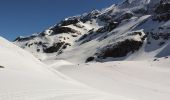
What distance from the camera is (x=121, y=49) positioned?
83250mm

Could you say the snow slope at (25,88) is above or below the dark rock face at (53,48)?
below

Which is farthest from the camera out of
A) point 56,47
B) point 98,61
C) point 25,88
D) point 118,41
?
point 56,47

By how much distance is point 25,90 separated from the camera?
10500 millimetres

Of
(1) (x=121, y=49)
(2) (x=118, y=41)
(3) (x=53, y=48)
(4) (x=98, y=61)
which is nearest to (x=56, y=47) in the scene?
(3) (x=53, y=48)

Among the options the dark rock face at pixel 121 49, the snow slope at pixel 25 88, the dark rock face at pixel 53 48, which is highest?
the dark rock face at pixel 53 48

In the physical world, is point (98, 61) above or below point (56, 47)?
below

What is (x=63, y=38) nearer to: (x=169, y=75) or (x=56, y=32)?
(x=56, y=32)

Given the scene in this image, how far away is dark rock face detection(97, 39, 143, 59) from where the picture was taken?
82225mm

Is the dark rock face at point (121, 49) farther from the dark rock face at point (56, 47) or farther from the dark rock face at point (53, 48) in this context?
the dark rock face at point (53, 48)

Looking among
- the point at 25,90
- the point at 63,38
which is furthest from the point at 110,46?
the point at 25,90

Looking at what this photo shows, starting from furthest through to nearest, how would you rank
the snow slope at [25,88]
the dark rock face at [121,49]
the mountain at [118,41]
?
the dark rock face at [121,49]
the mountain at [118,41]
the snow slope at [25,88]

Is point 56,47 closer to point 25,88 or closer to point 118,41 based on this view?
point 118,41

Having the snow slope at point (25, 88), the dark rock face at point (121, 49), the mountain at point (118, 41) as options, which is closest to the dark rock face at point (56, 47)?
the mountain at point (118, 41)

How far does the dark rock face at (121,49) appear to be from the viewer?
270 ft
